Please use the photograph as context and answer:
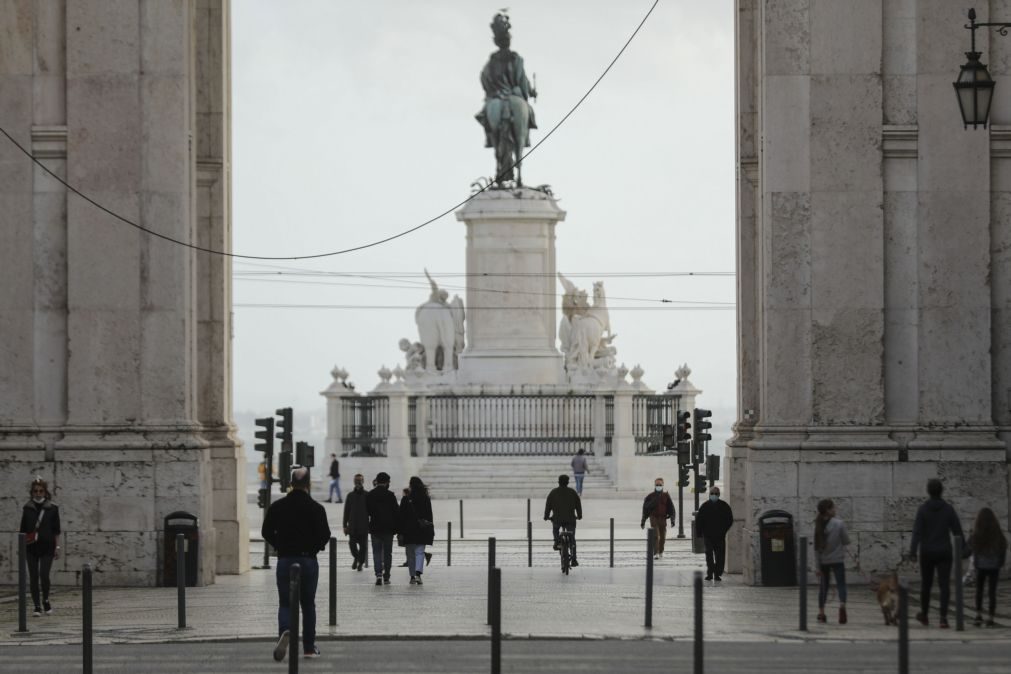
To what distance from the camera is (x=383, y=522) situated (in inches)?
1053

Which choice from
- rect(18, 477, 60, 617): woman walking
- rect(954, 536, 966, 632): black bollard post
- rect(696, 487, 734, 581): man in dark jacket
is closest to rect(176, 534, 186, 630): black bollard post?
rect(18, 477, 60, 617): woman walking

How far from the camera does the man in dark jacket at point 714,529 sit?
88.5 ft

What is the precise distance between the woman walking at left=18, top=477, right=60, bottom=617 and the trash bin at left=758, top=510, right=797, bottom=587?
27.3 feet

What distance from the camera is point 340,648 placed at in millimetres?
18609

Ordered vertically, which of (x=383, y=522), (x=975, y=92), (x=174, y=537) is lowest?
(x=174, y=537)

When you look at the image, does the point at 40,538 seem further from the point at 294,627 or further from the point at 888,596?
the point at 888,596

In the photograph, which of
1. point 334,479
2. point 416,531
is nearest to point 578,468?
point 334,479

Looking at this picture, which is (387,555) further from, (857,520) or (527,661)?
(527,661)

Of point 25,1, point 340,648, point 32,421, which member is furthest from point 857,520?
point 25,1

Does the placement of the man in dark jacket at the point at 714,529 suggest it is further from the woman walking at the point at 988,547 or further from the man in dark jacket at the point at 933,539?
the woman walking at the point at 988,547

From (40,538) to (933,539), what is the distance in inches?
365

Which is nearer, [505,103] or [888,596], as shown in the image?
[888,596]

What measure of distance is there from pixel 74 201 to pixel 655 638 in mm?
10552

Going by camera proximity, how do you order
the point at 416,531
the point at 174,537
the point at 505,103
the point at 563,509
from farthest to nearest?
the point at 505,103
the point at 563,509
the point at 416,531
the point at 174,537
